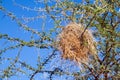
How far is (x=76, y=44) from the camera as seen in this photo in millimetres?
4258

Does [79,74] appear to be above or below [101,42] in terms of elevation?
below

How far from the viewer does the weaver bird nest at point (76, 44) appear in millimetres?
4219

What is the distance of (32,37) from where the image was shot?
512 centimetres

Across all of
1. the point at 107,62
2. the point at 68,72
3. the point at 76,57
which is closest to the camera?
the point at 76,57

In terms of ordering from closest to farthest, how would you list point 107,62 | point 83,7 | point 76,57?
point 76,57
point 83,7
point 107,62

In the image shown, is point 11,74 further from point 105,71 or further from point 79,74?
point 105,71

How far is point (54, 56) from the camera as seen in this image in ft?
15.4

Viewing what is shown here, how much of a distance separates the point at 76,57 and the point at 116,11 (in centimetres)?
129

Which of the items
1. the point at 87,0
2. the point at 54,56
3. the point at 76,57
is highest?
the point at 87,0

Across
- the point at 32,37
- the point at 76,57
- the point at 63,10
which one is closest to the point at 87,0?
the point at 63,10

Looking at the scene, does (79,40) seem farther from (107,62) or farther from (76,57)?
(107,62)

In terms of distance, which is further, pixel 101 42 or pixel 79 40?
pixel 101 42

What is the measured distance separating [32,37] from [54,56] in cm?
55

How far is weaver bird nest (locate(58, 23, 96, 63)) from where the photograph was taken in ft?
13.8
